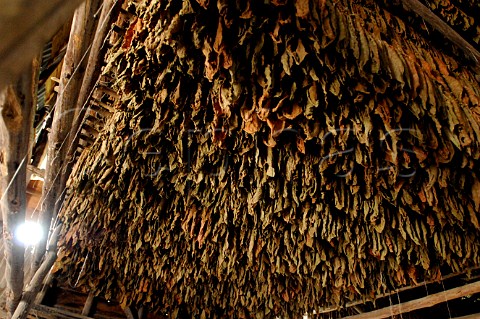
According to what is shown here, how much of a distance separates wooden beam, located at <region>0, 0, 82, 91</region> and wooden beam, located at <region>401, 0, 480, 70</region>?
2.36m

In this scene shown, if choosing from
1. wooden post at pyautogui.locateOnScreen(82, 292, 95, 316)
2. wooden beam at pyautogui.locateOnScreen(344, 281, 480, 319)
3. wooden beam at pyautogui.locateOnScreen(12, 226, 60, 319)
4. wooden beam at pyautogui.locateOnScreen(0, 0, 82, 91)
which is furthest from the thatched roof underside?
wooden beam at pyautogui.locateOnScreen(0, 0, 82, 91)

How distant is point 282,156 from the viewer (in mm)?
2564

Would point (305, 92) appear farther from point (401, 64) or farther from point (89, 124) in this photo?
point (89, 124)

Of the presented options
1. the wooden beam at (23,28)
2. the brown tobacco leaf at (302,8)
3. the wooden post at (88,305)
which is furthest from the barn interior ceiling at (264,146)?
the wooden post at (88,305)

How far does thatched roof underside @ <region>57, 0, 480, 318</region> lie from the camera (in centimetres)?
180

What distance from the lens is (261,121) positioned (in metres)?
2.24

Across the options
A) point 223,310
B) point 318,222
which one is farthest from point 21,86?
point 223,310

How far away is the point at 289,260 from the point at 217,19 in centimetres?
289

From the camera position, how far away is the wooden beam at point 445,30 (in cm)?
203

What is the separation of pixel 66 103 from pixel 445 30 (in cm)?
282

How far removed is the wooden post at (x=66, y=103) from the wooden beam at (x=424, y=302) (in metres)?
4.24

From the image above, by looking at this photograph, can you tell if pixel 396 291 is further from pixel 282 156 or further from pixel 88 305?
pixel 88 305

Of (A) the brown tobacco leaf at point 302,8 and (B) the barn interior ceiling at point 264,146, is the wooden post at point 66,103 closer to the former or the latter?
(B) the barn interior ceiling at point 264,146

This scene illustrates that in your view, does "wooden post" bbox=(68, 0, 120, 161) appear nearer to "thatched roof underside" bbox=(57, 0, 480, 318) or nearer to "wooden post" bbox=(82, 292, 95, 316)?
"thatched roof underside" bbox=(57, 0, 480, 318)
